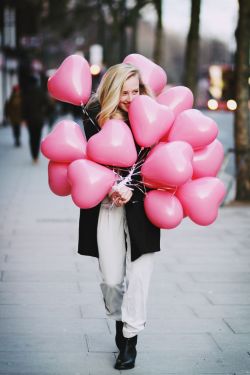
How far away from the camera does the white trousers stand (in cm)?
456

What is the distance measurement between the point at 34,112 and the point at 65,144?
1452 centimetres

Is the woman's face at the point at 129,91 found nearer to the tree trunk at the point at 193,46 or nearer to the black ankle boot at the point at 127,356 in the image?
the black ankle boot at the point at 127,356

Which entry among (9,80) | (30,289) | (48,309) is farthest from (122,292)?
(9,80)

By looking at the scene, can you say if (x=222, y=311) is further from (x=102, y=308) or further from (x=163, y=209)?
→ (x=163, y=209)

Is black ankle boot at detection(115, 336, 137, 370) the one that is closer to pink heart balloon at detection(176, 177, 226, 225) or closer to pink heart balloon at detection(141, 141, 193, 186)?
pink heart balloon at detection(176, 177, 226, 225)

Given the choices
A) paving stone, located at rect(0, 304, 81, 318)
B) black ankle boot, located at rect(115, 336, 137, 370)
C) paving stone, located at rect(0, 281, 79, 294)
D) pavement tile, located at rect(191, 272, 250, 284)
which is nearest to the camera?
black ankle boot, located at rect(115, 336, 137, 370)

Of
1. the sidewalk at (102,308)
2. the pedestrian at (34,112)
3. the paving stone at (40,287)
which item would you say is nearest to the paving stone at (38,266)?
the sidewalk at (102,308)

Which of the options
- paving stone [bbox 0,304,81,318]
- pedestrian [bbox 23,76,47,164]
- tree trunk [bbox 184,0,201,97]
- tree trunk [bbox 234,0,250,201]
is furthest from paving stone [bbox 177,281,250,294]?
tree trunk [bbox 184,0,201,97]

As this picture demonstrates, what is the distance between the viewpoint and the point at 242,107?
12.0m

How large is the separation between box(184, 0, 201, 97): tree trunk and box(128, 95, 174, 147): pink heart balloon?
1445cm

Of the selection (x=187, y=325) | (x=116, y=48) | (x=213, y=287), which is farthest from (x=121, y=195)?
(x=116, y=48)

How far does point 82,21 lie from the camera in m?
38.5

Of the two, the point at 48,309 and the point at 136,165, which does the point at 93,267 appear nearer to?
the point at 48,309

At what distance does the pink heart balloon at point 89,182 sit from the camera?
4.38 meters
